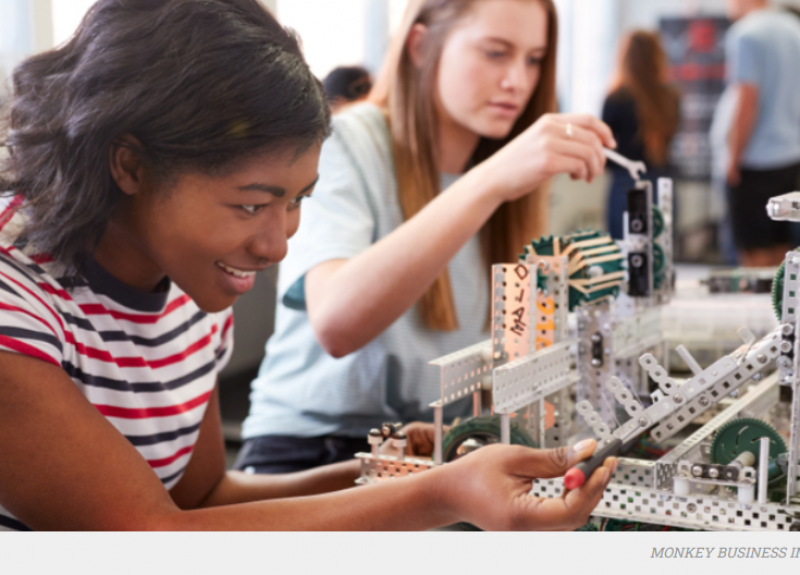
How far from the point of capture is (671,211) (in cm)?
106

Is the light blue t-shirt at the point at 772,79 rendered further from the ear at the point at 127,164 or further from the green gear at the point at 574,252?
the ear at the point at 127,164

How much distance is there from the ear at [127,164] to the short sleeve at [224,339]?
33 centimetres

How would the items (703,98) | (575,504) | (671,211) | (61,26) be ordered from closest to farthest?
(575,504) < (61,26) < (671,211) < (703,98)

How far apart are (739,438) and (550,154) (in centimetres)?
36

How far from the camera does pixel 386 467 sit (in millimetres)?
818

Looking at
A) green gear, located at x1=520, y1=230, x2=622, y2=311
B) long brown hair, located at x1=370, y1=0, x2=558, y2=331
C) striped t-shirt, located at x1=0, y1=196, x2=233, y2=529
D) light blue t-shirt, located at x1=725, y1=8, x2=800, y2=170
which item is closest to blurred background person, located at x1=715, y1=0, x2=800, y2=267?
Answer: light blue t-shirt, located at x1=725, y1=8, x2=800, y2=170

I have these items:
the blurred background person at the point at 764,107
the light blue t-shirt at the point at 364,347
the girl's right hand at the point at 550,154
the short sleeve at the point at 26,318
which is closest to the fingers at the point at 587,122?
the girl's right hand at the point at 550,154

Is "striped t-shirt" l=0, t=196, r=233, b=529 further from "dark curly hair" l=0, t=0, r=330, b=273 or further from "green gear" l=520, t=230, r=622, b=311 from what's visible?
"green gear" l=520, t=230, r=622, b=311

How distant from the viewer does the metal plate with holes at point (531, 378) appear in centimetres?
76

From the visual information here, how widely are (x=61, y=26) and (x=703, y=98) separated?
443 cm

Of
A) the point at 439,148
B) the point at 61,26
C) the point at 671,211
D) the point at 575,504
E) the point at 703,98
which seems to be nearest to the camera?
the point at 575,504

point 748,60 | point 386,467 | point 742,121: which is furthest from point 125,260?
point 742,121
